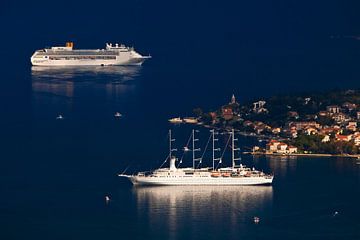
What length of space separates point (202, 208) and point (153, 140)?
4.60 m

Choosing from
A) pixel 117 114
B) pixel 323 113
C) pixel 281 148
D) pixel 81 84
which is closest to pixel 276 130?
pixel 323 113

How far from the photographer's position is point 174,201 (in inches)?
882

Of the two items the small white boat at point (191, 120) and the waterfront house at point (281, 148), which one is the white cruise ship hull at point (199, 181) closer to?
the waterfront house at point (281, 148)

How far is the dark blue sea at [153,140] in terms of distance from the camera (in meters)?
21.2

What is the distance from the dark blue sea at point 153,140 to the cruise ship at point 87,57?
53 cm

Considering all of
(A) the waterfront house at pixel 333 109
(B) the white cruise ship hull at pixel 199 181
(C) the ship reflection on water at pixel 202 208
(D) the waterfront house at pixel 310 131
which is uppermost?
(A) the waterfront house at pixel 333 109

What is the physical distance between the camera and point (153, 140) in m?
26.4

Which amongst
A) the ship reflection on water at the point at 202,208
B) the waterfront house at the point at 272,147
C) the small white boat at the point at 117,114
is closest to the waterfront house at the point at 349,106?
the waterfront house at the point at 272,147

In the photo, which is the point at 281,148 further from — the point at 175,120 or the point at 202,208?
the point at 202,208

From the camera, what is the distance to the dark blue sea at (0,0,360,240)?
21.2m

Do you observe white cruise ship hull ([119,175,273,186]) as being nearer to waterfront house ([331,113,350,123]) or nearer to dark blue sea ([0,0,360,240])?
dark blue sea ([0,0,360,240])

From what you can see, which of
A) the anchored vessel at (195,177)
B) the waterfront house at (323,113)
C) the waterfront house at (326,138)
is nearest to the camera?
the anchored vessel at (195,177)

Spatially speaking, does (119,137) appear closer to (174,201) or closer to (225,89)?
(174,201)

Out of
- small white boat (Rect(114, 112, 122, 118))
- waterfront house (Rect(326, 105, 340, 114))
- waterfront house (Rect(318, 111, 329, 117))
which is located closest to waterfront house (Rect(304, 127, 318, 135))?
waterfront house (Rect(318, 111, 329, 117))
